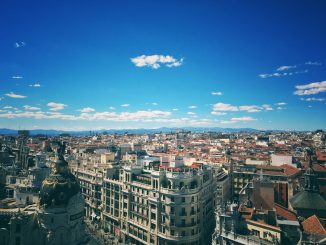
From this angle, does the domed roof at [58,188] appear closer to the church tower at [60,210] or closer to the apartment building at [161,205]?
the church tower at [60,210]

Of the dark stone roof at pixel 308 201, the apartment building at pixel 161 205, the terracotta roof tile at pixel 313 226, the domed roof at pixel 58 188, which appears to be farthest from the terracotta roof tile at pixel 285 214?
the domed roof at pixel 58 188

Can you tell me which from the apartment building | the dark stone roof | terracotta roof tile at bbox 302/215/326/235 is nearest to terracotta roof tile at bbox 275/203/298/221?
terracotta roof tile at bbox 302/215/326/235

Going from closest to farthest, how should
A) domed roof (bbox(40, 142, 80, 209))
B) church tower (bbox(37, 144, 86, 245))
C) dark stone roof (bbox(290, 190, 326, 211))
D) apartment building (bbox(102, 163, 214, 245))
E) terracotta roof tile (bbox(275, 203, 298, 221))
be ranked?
terracotta roof tile (bbox(275, 203, 298, 221))
dark stone roof (bbox(290, 190, 326, 211))
church tower (bbox(37, 144, 86, 245))
domed roof (bbox(40, 142, 80, 209))
apartment building (bbox(102, 163, 214, 245))

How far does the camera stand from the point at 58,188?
6925 centimetres

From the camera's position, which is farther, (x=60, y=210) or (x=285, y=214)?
(x=60, y=210)

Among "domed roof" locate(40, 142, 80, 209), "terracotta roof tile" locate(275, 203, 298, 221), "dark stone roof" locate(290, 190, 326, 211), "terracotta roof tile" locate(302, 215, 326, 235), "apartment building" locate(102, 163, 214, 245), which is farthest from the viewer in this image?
"apartment building" locate(102, 163, 214, 245)

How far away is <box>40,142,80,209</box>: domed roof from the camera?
67.7 meters

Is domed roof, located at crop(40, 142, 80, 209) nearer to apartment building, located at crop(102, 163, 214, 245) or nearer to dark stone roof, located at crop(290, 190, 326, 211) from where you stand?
apartment building, located at crop(102, 163, 214, 245)

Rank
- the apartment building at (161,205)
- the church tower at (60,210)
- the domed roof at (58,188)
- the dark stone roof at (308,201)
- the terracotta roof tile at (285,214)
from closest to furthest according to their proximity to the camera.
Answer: the terracotta roof tile at (285,214) < the dark stone roof at (308,201) < the church tower at (60,210) < the domed roof at (58,188) < the apartment building at (161,205)

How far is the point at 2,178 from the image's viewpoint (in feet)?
306

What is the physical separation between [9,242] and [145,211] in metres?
33.4

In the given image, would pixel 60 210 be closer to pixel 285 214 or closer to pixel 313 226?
pixel 285 214

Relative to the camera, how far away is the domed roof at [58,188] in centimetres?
6769

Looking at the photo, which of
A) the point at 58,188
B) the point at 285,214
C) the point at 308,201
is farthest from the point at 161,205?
the point at 308,201
